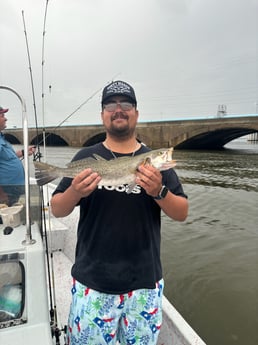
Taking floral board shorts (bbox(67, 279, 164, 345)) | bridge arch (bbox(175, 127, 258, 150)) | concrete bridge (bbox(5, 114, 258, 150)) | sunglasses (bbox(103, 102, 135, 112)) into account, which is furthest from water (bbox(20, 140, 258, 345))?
bridge arch (bbox(175, 127, 258, 150))

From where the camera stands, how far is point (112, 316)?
2.07m

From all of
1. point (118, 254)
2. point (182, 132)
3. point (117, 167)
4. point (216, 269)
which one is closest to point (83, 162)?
point (117, 167)

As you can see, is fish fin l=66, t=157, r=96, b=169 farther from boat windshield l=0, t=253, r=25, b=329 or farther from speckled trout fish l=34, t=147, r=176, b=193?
boat windshield l=0, t=253, r=25, b=329

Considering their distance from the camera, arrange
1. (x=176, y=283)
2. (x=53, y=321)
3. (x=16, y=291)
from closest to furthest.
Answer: (x=16, y=291) < (x=53, y=321) < (x=176, y=283)

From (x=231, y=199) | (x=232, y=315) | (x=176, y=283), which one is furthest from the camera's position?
(x=231, y=199)

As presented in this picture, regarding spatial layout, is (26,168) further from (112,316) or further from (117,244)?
(112,316)

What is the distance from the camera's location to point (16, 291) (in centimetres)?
209

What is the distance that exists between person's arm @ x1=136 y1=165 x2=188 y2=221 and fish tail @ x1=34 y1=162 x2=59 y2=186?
0.81m

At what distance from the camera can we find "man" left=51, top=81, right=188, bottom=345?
6.73 feet

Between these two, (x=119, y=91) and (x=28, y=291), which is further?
(x=119, y=91)

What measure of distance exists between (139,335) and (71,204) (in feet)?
3.80

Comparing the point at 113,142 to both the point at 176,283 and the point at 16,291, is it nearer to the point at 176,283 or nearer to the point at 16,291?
the point at 16,291

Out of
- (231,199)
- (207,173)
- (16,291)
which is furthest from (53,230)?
(207,173)

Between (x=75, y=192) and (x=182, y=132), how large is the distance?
32816 millimetres
